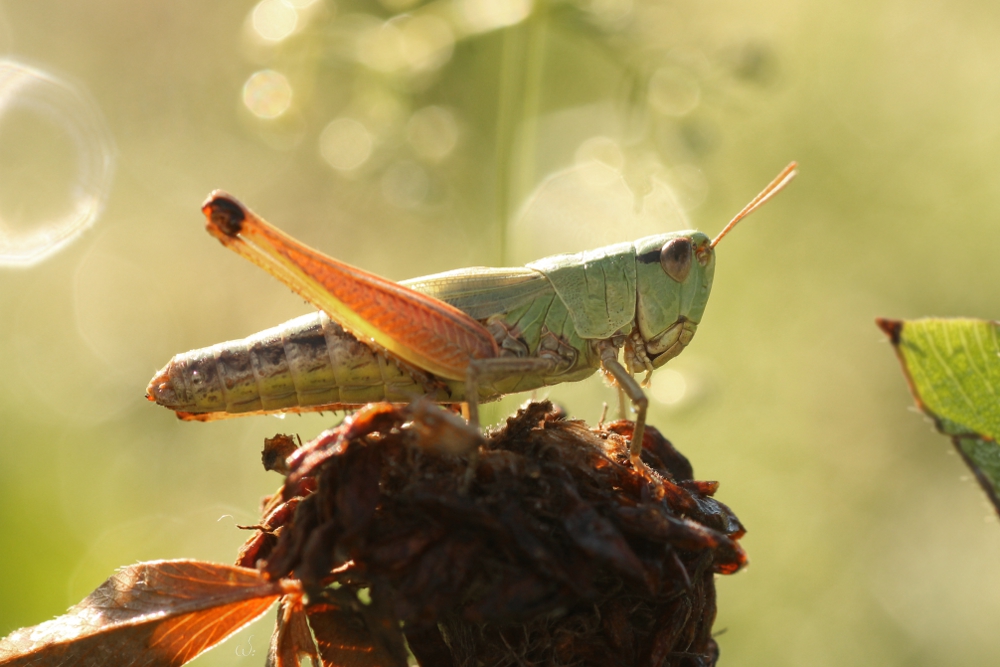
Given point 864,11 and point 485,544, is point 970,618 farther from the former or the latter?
point 864,11

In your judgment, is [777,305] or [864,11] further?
[864,11]

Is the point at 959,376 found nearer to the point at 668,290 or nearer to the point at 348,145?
the point at 668,290

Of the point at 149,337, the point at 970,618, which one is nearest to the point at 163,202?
the point at 149,337

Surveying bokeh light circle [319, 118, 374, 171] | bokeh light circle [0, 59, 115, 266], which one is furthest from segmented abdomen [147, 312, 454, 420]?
bokeh light circle [0, 59, 115, 266]

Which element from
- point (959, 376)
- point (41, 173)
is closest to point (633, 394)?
point (959, 376)

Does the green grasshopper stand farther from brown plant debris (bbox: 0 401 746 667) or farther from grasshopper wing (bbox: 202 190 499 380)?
brown plant debris (bbox: 0 401 746 667)
